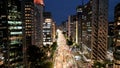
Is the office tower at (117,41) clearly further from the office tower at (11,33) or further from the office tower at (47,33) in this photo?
the office tower at (47,33)

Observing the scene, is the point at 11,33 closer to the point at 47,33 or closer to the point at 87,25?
the point at 87,25

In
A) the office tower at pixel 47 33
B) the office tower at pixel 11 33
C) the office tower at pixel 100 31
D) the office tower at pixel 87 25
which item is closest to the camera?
the office tower at pixel 11 33

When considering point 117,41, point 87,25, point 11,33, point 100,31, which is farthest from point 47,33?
point 117,41

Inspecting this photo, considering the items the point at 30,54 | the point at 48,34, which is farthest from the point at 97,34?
the point at 48,34

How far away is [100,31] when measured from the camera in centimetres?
11281

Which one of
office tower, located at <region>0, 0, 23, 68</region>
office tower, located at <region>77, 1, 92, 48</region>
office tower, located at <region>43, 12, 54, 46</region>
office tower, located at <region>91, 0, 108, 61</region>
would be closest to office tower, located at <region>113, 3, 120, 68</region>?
office tower, located at <region>0, 0, 23, 68</region>

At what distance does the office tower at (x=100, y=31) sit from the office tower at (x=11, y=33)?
144 ft

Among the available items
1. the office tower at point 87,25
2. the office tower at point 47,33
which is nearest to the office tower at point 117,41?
the office tower at point 87,25

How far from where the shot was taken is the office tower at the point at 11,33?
212ft

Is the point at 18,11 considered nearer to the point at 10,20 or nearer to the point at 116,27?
the point at 10,20

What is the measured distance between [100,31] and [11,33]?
5159 centimetres

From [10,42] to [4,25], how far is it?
5.23 metres

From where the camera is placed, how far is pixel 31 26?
138000 mm

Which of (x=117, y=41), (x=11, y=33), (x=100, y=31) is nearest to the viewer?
(x=117, y=41)
